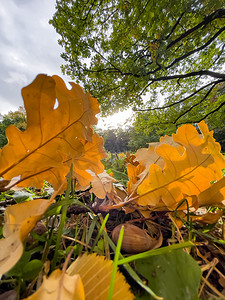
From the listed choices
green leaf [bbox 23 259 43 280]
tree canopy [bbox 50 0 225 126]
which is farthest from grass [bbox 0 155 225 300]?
tree canopy [bbox 50 0 225 126]

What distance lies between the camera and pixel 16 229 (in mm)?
193

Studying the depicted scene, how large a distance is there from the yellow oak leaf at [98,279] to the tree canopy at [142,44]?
3336 mm

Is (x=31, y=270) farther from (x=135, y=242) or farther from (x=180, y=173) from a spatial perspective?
(x=180, y=173)

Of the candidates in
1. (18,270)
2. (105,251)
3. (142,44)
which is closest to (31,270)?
(18,270)

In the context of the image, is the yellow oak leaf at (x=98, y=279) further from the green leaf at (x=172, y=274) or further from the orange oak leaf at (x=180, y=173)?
the orange oak leaf at (x=180, y=173)

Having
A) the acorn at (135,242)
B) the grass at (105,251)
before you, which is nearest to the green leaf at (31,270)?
the grass at (105,251)

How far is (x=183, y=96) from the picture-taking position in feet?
18.6

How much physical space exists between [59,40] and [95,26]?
3.36 ft

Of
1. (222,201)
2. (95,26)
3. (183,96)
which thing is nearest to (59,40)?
(95,26)

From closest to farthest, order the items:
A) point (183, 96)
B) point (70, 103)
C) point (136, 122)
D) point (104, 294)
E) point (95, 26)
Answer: point (104, 294) < point (70, 103) < point (95, 26) < point (183, 96) < point (136, 122)

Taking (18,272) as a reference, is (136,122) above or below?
above

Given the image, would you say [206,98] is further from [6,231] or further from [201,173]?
[6,231]

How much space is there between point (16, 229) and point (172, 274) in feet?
0.75

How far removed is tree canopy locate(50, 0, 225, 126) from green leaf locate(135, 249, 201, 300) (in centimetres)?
330
